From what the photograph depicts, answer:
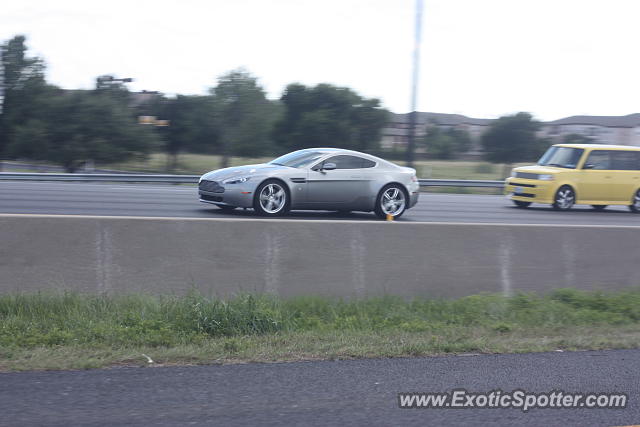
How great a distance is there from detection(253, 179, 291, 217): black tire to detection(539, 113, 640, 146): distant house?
62904 mm

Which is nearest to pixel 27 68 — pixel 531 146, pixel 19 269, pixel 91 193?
pixel 91 193

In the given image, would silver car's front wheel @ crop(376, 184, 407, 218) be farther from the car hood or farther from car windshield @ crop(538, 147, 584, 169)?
car windshield @ crop(538, 147, 584, 169)

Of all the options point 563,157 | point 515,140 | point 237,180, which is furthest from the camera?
point 515,140

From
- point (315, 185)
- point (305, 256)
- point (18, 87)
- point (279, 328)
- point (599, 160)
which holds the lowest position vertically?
point (279, 328)

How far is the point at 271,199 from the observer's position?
1319 cm

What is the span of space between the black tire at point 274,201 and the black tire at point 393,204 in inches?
75.5

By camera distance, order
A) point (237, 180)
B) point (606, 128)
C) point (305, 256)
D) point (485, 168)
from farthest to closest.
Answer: point (606, 128) → point (485, 168) → point (237, 180) → point (305, 256)

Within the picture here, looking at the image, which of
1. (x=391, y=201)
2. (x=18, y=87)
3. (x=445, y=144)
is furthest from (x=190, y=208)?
(x=445, y=144)

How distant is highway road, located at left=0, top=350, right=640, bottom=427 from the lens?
479 centimetres

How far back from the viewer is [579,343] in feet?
23.7

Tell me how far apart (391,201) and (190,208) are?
439 centimetres

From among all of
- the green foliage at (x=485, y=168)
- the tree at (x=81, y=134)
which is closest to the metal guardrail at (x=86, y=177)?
the tree at (x=81, y=134)

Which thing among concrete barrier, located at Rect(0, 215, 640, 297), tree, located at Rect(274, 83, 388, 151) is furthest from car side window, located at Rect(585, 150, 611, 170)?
tree, located at Rect(274, 83, 388, 151)

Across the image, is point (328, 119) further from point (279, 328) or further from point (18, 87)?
point (279, 328)
